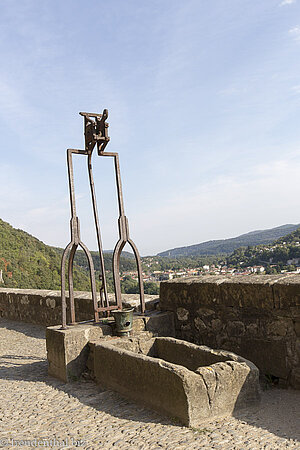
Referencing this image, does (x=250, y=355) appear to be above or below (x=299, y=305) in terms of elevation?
below

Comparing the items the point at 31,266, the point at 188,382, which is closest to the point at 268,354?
the point at 188,382

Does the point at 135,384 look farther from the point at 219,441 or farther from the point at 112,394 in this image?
the point at 219,441

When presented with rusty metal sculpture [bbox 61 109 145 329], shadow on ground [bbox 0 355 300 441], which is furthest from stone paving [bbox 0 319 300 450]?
rusty metal sculpture [bbox 61 109 145 329]

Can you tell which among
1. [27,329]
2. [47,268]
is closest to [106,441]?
[27,329]

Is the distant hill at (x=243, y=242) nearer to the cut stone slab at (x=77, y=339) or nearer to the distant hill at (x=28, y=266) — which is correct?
the distant hill at (x=28, y=266)

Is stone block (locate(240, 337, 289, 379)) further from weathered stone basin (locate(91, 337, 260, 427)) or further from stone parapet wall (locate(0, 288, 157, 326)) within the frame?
stone parapet wall (locate(0, 288, 157, 326))

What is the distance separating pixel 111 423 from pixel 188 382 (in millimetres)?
658

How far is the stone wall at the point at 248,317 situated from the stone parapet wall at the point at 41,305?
1236 mm

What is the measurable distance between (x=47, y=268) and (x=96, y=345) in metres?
17.5

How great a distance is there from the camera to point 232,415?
2.95 m

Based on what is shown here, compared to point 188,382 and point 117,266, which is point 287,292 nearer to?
point 188,382

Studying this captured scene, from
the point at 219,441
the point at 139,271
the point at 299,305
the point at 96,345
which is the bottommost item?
the point at 219,441

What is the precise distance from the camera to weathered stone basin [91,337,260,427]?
2830 millimetres

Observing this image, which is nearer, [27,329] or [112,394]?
[112,394]
